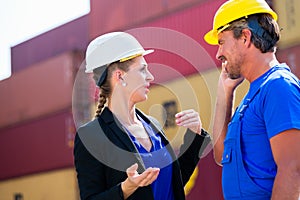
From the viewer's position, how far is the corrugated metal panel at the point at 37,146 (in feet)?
54.2

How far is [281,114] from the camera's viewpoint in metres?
2.21

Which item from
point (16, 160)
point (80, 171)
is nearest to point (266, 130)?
point (80, 171)

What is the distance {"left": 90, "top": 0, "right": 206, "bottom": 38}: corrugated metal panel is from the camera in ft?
40.7

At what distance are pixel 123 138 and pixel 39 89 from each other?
16.0 meters

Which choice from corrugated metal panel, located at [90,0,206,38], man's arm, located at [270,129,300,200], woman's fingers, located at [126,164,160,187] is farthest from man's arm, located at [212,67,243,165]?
corrugated metal panel, located at [90,0,206,38]

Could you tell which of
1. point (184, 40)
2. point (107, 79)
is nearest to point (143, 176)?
point (107, 79)

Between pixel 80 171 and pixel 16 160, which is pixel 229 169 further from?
pixel 16 160

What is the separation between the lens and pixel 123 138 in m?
2.51

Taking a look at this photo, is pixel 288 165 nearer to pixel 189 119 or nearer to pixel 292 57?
pixel 189 119

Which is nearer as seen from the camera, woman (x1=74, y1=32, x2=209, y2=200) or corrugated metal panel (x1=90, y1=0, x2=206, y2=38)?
woman (x1=74, y1=32, x2=209, y2=200)

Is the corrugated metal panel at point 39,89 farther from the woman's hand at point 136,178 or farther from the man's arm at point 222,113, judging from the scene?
the woman's hand at point 136,178

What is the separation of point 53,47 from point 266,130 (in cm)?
1854

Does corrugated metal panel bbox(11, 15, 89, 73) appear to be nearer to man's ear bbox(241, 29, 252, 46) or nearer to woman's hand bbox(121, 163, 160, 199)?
man's ear bbox(241, 29, 252, 46)

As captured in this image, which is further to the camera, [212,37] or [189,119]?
[212,37]
